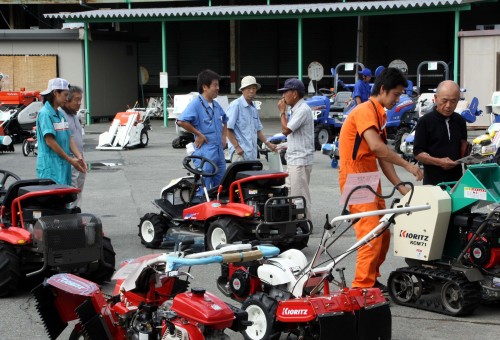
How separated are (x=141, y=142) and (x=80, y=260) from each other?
1524 centimetres

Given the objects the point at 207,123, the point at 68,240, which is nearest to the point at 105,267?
the point at 68,240

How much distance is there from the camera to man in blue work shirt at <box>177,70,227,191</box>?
10.2 m

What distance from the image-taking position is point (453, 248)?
766cm

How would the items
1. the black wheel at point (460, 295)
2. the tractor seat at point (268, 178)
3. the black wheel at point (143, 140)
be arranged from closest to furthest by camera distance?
1. the black wheel at point (460, 295)
2. the tractor seat at point (268, 178)
3. the black wheel at point (143, 140)

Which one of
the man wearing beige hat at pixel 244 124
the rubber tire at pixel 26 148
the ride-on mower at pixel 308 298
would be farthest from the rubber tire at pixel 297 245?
the rubber tire at pixel 26 148

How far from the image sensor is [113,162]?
1973 centimetres

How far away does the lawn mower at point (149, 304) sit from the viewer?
5258mm

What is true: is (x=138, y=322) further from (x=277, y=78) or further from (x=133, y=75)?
(x=277, y=78)

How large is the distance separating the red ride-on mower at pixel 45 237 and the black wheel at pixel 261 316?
2208 mm

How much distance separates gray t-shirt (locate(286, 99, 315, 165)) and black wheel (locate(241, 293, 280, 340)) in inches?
173

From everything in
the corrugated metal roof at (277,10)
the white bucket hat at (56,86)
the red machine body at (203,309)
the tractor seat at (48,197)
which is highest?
the corrugated metal roof at (277,10)

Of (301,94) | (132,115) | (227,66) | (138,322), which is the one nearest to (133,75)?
(227,66)

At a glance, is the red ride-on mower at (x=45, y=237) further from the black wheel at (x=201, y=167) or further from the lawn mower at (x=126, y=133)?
the lawn mower at (x=126, y=133)

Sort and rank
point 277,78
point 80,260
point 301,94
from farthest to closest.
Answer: point 277,78
point 301,94
point 80,260
